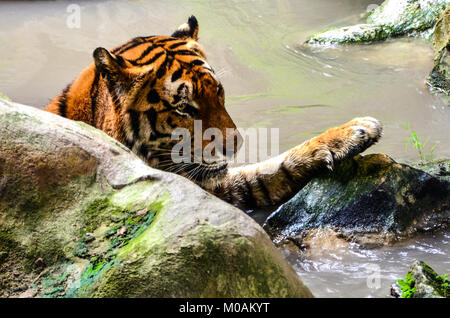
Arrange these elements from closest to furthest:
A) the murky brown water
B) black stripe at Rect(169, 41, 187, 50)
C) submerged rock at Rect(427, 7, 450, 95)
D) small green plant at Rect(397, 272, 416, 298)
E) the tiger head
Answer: small green plant at Rect(397, 272, 416, 298) < the tiger head < black stripe at Rect(169, 41, 187, 50) < the murky brown water < submerged rock at Rect(427, 7, 450, 95)

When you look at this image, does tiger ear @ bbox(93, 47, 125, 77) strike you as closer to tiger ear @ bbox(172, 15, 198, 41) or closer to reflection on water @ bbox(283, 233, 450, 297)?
tiger ear @ bbox(172, 15, 198, 41)

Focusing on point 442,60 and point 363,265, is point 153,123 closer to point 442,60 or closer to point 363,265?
point 363,265

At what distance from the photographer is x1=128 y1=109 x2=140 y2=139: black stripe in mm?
3027

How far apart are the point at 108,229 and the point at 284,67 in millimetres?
5102

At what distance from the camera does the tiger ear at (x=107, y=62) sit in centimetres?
281

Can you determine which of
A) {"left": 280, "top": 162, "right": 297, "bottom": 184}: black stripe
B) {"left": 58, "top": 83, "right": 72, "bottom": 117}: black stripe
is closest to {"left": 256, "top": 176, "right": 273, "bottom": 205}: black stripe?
{"left": 280, "top": 162, "right": 297, "bottom": 184}: black stripe

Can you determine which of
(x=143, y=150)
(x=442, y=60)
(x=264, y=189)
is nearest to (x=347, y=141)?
(x=264, y=189)

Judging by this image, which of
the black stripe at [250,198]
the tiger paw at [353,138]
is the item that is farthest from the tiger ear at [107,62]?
the tiger paw at [353,138]

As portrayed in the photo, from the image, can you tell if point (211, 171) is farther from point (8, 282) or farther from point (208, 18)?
point (208, 18)

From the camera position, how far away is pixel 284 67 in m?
6.66

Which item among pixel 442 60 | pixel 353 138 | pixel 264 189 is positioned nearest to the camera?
pixel 353 138

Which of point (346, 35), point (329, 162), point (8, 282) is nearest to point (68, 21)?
point (346, 35)

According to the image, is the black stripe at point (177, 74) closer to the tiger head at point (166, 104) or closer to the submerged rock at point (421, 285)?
the tiger head at point (166, 104)

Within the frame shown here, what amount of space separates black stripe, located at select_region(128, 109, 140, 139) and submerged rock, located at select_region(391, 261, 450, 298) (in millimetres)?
1678
